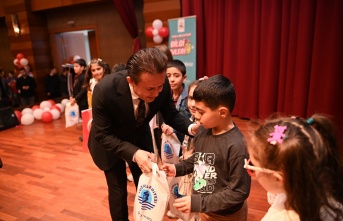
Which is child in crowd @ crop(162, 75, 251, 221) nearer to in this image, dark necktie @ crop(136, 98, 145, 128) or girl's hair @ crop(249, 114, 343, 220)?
girl's hair @ crop(249, 114, 343, 220)

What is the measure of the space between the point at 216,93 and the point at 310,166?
1.56 ft

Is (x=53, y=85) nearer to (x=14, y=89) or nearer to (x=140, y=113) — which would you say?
(x=14, y=89)

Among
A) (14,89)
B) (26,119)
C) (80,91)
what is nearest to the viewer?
(80,91)

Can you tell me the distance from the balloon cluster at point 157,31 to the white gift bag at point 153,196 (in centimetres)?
400

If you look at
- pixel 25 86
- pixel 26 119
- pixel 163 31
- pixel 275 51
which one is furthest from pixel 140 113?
pixel 25 86

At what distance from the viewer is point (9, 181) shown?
9.22ft

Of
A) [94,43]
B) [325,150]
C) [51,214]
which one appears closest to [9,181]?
[51,214]

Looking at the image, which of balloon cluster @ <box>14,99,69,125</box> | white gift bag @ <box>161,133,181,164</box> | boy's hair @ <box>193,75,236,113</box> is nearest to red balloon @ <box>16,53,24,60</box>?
balloon cluster @ <box>14,99,69,125</box>

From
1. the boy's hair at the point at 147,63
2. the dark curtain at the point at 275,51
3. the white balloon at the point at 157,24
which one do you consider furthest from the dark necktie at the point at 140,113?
the white balloon at the point at 157,24

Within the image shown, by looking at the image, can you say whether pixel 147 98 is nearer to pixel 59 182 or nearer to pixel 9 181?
pixel 59 182

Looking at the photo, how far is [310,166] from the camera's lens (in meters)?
0.70

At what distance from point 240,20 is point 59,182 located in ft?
11.2

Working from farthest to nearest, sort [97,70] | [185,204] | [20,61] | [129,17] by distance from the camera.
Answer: [20,61], [129,17], [97,70], [185,204]

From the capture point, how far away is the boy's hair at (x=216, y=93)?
1082mm
